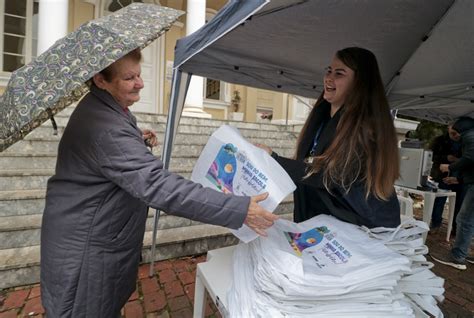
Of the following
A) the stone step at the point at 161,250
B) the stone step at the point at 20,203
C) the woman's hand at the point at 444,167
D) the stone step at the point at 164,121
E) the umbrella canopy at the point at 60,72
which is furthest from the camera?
the stone step at the point at 164,121

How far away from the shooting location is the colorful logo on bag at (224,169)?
124 centimetres

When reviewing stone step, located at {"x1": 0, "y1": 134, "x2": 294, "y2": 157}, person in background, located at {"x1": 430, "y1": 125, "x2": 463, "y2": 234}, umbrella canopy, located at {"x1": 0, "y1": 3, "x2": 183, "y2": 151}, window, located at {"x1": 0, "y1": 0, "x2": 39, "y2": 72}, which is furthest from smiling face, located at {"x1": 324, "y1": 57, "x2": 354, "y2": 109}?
window, located at {"x1": 0, "y1": 0, "x2": 39, "y2": 72}

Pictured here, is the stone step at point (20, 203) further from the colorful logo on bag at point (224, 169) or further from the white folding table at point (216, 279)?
the colorful logo on bag at point (224, 169)

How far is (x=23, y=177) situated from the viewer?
3209mm

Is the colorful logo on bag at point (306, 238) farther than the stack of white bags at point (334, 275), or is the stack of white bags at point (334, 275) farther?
the colorful logo on bag at point (306, 238)

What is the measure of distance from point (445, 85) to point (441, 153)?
6.30 feet

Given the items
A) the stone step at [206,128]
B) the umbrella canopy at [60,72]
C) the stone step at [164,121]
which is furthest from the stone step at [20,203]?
the umbrella canopy at [60,72]

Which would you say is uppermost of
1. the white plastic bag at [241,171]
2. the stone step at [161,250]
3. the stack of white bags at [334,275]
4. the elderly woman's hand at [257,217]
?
the white plastic bag at [241,171]

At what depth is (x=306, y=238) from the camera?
1.28m

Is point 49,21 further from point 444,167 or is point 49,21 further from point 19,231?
point 444,167

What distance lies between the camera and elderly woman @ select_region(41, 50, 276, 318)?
1.04m

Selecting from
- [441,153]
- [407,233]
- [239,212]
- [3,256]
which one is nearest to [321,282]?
→ [239,212]

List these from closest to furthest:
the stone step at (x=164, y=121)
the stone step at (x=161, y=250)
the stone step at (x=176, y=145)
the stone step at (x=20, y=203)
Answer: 1. the stone step at (x=161, y=250)
2. the stone step at (x=20, y=203)
3. the stone step at (x=176, y=145)
4. the stone step at (x=164, y=121)

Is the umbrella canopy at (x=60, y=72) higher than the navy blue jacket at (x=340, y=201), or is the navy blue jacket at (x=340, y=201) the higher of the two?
the umbrella canopy at (x=60, y=72)
